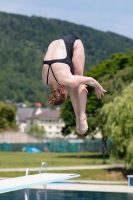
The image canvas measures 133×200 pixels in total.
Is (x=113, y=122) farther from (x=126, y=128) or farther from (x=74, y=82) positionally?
(x=74, y=82)

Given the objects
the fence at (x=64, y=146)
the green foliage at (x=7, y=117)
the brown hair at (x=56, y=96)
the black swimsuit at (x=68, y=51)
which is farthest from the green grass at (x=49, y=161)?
the green foliage at (x=7, y=117)

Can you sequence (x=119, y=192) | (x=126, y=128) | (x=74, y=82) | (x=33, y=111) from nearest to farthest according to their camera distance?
(x=74, y=82)
(x=119, y=192)
(x=126, y=128)
(x=33, y=111)

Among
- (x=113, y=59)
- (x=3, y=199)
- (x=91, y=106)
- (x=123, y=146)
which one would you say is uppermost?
(x=113, y=59)

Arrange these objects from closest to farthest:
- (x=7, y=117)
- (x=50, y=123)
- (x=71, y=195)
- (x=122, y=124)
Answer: (x=71, y=195) → (x=122, y=124) → (x=7, y=117) → (x=50, y=123)

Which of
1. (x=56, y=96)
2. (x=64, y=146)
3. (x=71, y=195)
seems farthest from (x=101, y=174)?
(x=64, y=146)

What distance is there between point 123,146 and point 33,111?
454 feet

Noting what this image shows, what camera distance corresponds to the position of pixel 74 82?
6227mm

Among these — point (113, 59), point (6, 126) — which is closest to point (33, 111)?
point (6, 126)

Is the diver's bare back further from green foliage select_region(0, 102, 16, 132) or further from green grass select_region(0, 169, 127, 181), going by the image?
green foliage select_region(0, 102, 16, 132)

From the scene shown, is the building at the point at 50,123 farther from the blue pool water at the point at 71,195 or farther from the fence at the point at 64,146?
the blue pool water at the point at 71,195

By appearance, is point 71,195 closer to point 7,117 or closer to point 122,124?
point 122,124

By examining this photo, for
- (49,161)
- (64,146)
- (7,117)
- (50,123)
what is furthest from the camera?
(50,123)

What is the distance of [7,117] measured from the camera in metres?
103

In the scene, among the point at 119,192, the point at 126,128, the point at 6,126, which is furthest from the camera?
the point at 6,126
